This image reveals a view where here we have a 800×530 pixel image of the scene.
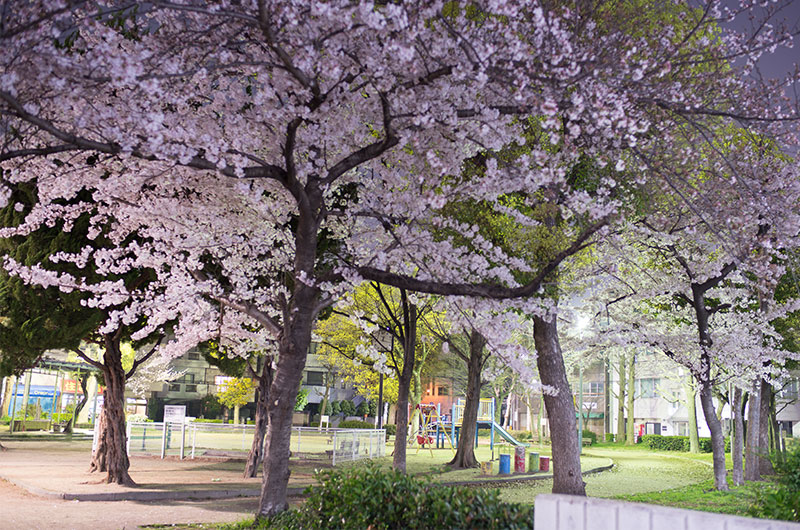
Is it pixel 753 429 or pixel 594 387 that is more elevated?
pixel 594 387

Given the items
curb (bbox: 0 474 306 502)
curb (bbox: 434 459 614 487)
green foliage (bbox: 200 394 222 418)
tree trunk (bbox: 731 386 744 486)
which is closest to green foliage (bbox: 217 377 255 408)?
curb (bbox: 434 459 614 487)

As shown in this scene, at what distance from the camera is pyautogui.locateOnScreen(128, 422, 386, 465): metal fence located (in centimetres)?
2495

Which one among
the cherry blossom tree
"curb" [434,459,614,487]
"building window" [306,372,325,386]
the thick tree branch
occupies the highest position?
the cherry blossom tree

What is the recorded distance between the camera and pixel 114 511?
1209cm

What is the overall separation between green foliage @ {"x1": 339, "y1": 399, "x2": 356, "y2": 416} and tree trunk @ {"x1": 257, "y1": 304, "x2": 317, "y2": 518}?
55076 mm

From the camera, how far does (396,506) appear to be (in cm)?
680

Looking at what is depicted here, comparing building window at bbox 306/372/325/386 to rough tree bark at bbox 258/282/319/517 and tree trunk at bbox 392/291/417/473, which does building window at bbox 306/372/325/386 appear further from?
rough tree bark at bbox 258/282/319/517

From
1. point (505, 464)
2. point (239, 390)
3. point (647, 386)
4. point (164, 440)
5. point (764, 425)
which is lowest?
point (505, 464)

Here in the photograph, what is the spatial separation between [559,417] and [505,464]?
9630 mm

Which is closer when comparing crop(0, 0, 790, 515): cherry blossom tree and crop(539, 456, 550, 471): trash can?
crop(0, 0, 790, 515): cherry blossom tree

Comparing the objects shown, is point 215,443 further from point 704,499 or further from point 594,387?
point 594,387

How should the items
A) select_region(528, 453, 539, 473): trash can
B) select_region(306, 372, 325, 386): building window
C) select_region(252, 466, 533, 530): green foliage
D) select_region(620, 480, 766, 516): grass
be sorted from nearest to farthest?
select_region(252, 466, 533, 530): green foliage, select_region(620, 480, 766, 516): grass, select_region(528, 453, 539, 473): trash can, select_region(306, 372, 325, 386): building window

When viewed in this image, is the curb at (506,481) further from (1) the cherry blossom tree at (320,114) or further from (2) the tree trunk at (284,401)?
(1) the cherry blossom tree at (320,114)

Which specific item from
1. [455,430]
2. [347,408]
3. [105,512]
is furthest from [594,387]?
[105,512]
